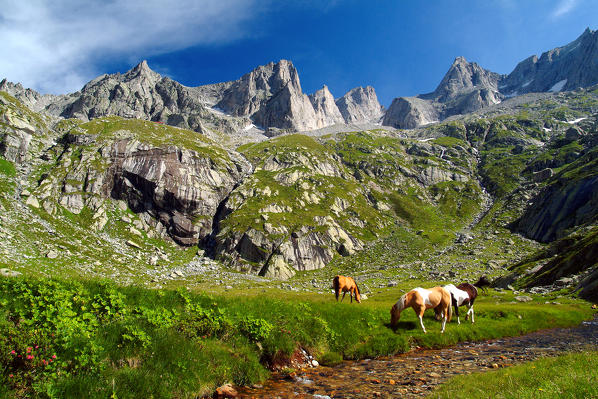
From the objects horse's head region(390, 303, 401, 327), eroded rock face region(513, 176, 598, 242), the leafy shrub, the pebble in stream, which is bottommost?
the pebble in stream

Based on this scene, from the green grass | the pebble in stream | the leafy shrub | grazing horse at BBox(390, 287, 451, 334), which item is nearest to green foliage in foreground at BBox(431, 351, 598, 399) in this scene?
the pebble in stream

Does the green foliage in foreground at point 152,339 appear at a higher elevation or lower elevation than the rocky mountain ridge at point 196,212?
lower

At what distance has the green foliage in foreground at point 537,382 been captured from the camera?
7160 mm

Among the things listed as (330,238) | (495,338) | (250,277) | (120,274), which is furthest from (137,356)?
(330,238)

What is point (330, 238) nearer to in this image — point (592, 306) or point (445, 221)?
point (445, 221)

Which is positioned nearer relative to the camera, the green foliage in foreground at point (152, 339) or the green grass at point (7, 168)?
the green foliage in foreground at point (152, 339)

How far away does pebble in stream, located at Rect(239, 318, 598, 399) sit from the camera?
1019 cm

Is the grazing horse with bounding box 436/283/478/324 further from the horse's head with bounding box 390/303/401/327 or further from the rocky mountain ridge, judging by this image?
the rocky mountain ridge

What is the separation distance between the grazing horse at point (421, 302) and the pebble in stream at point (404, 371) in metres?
2.18

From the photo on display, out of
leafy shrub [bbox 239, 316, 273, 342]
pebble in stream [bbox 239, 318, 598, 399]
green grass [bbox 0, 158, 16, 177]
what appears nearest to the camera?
pebble in stream [bbox 239, 318, 598, 399]

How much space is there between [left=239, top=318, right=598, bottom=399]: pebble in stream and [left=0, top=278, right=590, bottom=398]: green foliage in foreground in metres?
0.98

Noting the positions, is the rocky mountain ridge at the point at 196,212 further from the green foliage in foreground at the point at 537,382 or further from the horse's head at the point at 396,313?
the green foliage in foreground at the point at 537,382

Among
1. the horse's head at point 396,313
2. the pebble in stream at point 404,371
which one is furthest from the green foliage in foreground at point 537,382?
the horse's head at point 396,313

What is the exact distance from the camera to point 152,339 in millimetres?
9523
